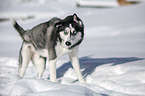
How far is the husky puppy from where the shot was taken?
103 inches

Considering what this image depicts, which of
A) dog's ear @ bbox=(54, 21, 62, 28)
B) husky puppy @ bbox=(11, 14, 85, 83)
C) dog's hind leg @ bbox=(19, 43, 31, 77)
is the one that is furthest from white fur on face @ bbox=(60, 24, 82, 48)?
dog's hind leg @ bbox=(19, 43, 31, 77)

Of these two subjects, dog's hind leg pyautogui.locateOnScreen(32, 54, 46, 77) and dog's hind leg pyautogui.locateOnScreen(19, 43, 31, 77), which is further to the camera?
dog's hind leg pyautogui.locateOnScreen(32, 54, 46, 77)

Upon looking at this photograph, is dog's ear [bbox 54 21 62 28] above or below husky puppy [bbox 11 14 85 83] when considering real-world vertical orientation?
above

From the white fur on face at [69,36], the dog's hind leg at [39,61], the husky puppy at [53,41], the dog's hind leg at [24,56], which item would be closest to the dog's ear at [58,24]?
the husky puppy at [53,41]

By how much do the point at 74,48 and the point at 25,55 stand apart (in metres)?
0.84

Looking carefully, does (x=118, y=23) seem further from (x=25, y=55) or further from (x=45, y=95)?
(x=45, y=95)

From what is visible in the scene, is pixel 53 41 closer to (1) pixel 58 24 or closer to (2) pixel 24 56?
(1) pixel 58 24

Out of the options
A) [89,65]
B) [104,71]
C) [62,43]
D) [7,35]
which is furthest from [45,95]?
[7,35]

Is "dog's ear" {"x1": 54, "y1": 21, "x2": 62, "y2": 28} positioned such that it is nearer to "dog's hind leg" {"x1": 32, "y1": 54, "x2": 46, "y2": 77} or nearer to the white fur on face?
the white fur on face

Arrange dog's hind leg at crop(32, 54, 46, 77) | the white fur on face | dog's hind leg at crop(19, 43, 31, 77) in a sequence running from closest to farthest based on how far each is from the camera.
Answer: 1. the white fur on face
2. dog's hind leg at crop(19, 43, 31, 77)
3. dog's hind leg at crop(32, 54, 46, 77)

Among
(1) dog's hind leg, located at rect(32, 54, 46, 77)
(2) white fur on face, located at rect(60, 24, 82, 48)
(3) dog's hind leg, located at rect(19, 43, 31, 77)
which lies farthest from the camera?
(1) dog's hind leg, located at rect(32, 54, 46, 77)

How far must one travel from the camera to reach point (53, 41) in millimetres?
2756

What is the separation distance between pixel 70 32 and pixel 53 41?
0.33 metres

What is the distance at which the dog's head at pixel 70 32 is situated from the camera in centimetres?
256
